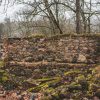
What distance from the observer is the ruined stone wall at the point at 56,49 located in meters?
10.5

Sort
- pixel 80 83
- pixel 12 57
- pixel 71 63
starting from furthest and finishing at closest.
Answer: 1. pixel 12 57
2. pixel 71 63
3. pixel 80 83

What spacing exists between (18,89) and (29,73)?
137 centimetres

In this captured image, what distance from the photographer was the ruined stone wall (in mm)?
10453

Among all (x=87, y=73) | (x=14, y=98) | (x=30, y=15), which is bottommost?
(x=14, y=98)

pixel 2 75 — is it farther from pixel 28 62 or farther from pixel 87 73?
pixel 87 73

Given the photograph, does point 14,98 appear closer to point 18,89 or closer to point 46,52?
point 18,89

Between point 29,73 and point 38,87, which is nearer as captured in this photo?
point 38,87

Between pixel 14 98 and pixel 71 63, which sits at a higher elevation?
pixel 71 63

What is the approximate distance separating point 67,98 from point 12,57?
165 inches

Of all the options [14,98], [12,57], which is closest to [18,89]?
[14,98]

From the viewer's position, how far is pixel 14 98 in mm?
8945

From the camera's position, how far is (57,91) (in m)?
8.18

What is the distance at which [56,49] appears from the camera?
35.3 ft

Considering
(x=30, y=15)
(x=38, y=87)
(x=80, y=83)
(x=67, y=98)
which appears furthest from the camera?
(x=30, y=15)
